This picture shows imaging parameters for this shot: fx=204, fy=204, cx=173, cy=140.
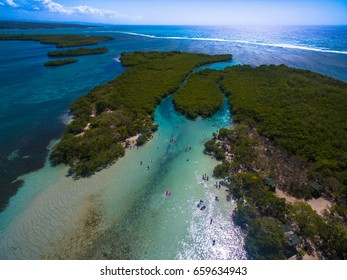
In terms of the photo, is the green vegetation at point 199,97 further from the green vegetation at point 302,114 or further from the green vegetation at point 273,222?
the green vegetation at point 273,222

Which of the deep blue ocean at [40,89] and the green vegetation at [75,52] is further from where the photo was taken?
the green vegetation at [75,52]

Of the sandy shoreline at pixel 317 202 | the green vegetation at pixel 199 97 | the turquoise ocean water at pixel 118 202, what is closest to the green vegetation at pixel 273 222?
the sandy shoreline at pixel 317 202

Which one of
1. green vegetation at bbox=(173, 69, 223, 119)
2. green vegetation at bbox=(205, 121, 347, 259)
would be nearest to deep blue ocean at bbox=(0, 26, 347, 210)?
green vegetation at bbox=(173, 69, 223, 119)

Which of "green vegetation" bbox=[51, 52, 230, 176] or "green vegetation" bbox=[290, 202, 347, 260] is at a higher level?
"green vegetation" bbox=[290, 202, 347, 260]

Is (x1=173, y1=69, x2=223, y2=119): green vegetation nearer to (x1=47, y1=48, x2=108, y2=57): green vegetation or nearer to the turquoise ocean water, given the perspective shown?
the turquoise ocean water

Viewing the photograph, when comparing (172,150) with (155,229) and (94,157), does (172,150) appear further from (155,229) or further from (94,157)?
(155,229)

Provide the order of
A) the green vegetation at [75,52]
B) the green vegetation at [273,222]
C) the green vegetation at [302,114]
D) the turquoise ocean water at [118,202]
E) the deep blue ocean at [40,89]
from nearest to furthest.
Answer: the green vegetation at [273,222]
the turquoise ocean water at [118,202]
the green vegetation at [302,114]
the deep blue ocean at [40,89]
the green vegetation at [75,52]
